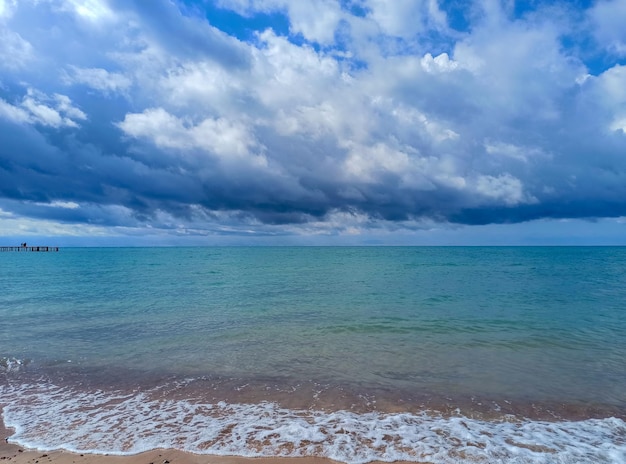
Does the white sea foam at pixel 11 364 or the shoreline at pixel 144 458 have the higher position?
the shoreline at pixel 144 458

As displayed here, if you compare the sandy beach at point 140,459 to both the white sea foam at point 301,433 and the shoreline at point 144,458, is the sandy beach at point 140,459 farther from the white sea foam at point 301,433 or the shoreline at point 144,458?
the white sea foam at point 301,433

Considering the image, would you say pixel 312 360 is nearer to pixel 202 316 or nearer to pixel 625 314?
pixel 202 316

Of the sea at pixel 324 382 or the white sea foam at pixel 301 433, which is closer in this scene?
the white sea foam at pixel 301 433

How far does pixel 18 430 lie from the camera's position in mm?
8781

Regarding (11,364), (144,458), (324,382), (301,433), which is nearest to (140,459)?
(144,458)

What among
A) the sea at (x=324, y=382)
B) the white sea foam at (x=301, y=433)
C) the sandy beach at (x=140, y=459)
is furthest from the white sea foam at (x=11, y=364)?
the sandy beach at (x=140, y=459)

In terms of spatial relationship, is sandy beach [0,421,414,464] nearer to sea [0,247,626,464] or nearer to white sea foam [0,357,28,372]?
sea [0,247,626,464]

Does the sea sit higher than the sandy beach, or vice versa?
the sandy beach

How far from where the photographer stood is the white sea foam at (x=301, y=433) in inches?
305

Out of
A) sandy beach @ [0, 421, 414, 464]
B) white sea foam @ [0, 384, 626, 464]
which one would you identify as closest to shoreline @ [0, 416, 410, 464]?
sandy beach @ [0, 421, 414, 464]

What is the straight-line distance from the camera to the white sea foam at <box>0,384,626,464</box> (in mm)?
7738

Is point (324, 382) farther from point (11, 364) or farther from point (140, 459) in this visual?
point (11, 364)

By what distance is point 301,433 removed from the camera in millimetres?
8531

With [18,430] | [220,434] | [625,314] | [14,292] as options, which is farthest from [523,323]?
[14,292]
